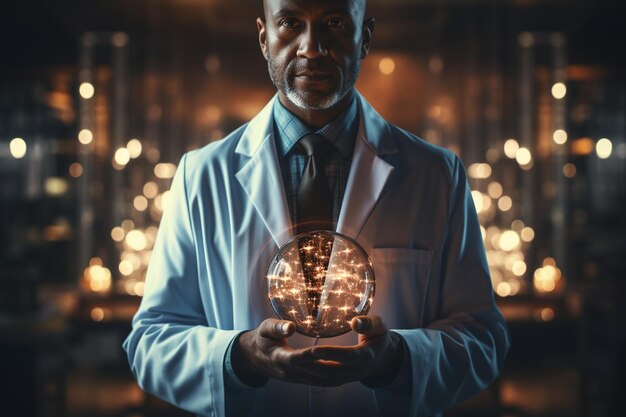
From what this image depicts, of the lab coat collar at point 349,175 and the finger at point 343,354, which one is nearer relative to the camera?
the finger at point 343,354

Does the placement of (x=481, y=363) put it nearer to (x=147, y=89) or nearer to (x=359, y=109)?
(x=359, y=109)

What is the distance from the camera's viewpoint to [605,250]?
8250 mm

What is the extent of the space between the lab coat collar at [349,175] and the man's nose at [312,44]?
8.8 inches

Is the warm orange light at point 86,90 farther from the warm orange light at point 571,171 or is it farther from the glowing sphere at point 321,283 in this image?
the glowing sphere at point 321,283

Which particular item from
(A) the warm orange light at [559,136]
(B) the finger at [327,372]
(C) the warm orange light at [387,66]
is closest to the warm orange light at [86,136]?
(C) the warm orange light at [387,66]

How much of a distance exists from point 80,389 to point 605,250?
234 inches

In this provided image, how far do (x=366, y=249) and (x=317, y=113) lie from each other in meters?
0.27

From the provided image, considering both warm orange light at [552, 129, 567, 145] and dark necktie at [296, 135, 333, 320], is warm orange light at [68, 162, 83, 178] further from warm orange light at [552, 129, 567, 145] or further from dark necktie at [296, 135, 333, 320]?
dark necktie at [296, 135, 333, 320]

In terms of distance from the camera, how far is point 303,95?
4.08ft

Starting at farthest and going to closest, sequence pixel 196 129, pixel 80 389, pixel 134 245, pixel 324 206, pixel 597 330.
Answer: pixel 196 129, pixel 134 245, pixel 597 330, pixel 80 389, pixel 324 206

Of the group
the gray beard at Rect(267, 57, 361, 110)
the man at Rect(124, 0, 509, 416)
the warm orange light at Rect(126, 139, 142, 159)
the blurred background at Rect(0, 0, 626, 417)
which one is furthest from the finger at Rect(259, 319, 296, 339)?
the warm orange light at Rect(126, 139, 142, 159)

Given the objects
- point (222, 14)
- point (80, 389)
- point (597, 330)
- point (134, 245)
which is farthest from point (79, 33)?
point (597, 330)

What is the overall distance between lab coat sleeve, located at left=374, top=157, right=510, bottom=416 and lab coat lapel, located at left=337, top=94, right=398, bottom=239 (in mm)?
140

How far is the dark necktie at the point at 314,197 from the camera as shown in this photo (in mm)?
1316
